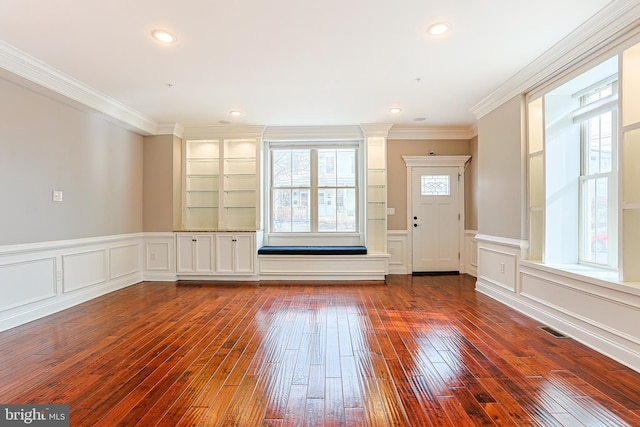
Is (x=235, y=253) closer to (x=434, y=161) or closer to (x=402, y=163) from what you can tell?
(x=402, y=163)

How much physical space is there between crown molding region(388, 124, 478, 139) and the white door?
0.57 m

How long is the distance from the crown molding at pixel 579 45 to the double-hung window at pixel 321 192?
2.76 metres

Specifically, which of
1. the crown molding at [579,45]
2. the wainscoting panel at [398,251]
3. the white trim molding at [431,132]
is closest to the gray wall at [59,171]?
the wainscoting panel at [398,251]

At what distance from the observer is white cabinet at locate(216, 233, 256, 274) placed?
5352 mm

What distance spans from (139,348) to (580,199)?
4.39 meters

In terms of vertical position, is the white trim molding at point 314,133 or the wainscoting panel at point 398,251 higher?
the white trim molding at point 314,133

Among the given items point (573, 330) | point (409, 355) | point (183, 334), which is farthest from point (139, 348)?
point (573, 330)

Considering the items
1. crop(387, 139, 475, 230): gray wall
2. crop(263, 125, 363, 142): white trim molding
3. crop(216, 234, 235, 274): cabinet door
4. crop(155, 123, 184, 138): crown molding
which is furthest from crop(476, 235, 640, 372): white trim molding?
crop(155, 123, 184, 138): crown molding

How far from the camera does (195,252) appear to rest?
538 cm

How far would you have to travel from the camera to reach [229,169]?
585cm

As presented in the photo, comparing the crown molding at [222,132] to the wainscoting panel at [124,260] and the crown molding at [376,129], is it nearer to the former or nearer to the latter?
the crown molding at [376,129]

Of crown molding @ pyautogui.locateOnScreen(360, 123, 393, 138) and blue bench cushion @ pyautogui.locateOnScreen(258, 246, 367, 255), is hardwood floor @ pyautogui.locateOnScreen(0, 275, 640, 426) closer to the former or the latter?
blue bench cushion @ pyautogui.locateOnScreen(258, 246, 367, 255)

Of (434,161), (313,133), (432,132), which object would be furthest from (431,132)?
(313,133)

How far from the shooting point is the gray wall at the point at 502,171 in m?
3.70
